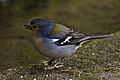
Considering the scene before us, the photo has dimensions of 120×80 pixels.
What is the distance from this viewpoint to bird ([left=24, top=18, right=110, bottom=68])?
6250 mm

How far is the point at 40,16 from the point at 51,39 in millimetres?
5482

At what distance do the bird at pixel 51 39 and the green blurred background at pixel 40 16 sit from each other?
2.13 meters

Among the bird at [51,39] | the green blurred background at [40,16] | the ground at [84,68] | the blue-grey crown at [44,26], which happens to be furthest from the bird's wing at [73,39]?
the green blurred background at [40,16]

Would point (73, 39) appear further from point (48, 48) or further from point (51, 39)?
point (48, 48)

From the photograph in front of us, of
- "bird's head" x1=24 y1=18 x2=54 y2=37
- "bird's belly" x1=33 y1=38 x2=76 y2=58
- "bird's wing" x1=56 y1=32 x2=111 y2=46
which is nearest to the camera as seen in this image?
"bird's belly" x1=33 y1=38 x2=76 y2=58

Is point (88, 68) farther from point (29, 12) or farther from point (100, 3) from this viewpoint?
point (100, 3)

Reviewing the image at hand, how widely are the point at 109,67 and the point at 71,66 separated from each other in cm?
65

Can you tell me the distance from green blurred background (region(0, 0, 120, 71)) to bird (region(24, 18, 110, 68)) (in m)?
2.13

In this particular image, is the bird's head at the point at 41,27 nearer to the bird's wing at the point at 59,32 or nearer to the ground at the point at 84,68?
the bird's wing at the point at 59,32

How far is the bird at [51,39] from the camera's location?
6.25m

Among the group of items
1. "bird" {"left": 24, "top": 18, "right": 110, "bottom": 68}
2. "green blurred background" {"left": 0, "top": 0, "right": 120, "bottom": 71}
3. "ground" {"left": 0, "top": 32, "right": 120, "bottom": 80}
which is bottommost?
"ground" {"left": 0, "top": 32, "right": 120, "bottom": 80}

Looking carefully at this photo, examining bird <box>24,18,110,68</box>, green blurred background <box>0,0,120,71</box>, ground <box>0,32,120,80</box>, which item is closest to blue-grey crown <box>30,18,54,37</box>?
bird <box>24,18,110,68</box>

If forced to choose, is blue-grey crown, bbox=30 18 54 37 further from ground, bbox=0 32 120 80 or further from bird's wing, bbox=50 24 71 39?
ground, bbox=0 32 120 80

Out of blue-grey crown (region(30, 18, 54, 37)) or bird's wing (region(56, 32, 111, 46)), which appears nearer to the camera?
blue-grey crown (region(30, 18, 54, 37))
